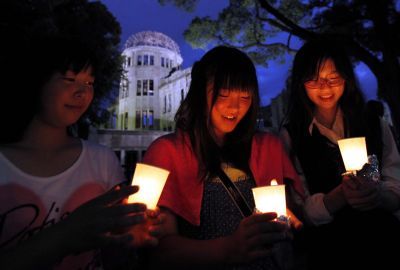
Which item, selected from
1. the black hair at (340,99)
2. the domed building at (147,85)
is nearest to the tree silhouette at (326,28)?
the black hair at (340,99)

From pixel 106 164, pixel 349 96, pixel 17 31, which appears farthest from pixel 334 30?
pixel 106 164

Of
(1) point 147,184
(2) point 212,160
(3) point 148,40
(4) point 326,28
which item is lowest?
(1) point 147,184

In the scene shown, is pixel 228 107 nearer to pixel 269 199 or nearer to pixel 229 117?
pixel 229 117

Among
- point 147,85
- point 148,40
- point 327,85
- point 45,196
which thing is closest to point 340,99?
point 327,85

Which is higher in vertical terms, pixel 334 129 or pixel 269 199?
pixel 334 129

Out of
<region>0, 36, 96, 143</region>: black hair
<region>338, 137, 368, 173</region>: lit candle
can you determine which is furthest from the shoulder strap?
<region>0, 36, 96, 143</region>: black hair

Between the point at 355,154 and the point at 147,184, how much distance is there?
1.61 metres

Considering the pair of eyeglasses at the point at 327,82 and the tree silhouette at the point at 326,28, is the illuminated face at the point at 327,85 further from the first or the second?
the tree silhouette at the point at 326,28

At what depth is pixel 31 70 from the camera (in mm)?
Answer: 2139

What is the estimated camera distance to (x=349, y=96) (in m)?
2.77

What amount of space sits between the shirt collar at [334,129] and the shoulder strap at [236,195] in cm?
121

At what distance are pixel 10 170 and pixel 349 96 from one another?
10.7 ft

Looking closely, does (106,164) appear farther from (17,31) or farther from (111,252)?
(17,31)

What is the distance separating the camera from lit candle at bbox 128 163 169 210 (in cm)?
157
